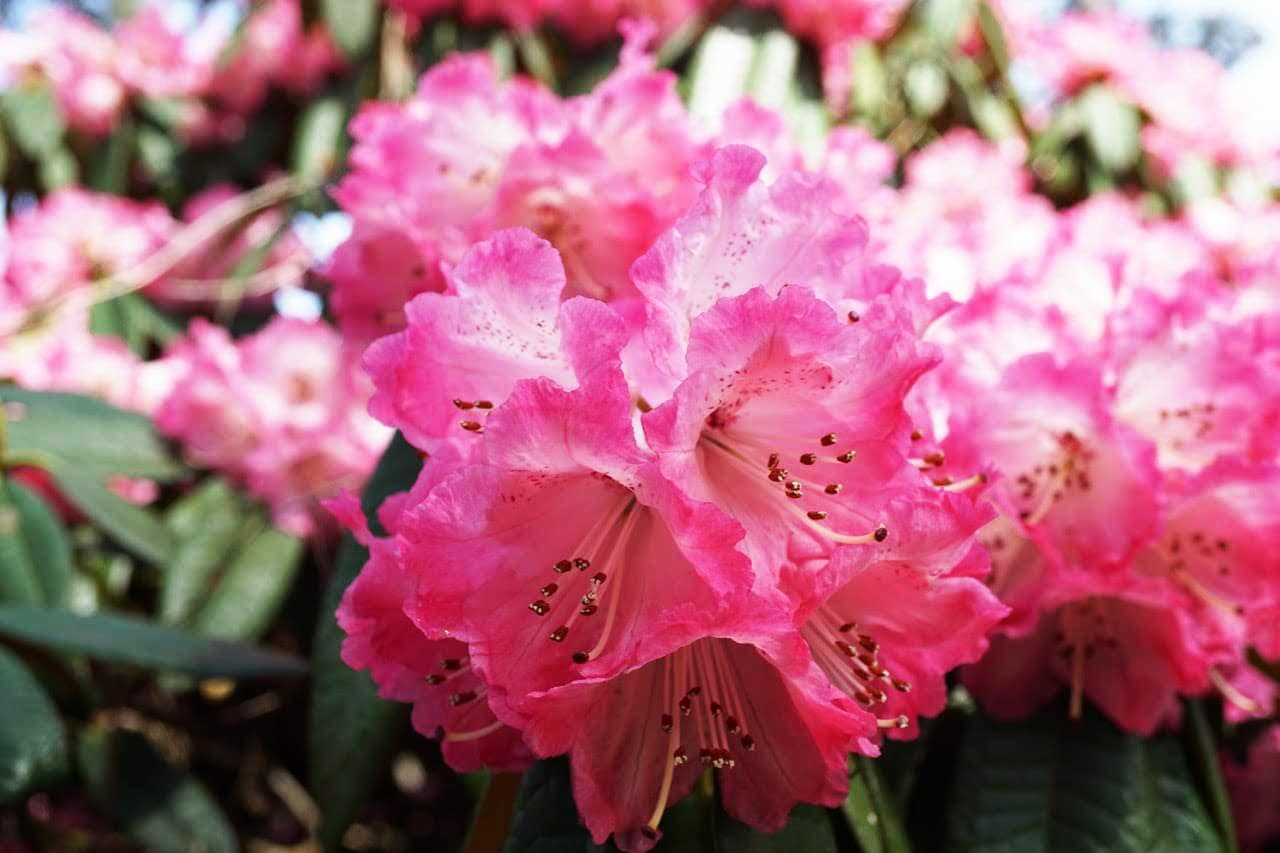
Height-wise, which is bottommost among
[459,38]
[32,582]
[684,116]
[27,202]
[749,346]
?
[32,582]

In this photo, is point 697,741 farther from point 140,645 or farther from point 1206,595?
point 140,645

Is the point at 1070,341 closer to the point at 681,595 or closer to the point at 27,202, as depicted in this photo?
the point at 681,595

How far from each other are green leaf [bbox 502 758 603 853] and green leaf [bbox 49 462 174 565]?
75 centimetres

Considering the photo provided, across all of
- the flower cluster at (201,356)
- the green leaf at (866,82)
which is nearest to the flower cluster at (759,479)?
the flower cluster at (201,356)

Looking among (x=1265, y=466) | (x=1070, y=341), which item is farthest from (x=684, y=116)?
(x=1265, y=466)

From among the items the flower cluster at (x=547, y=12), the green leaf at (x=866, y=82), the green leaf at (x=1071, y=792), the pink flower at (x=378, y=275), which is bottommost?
the green leaf at (x=1071, y=792)

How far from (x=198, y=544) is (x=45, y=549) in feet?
0.72

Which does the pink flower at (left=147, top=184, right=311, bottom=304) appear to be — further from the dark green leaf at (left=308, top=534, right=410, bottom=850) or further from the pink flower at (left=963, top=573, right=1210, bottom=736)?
the pink flower at (left=963, top=573, right=1210, bottom=736)

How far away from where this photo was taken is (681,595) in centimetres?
48

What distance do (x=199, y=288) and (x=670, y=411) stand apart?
149 cm

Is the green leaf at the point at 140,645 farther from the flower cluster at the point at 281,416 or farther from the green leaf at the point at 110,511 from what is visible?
the flower cluster at the point at 281,416

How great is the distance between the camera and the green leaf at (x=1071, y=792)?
0.67m

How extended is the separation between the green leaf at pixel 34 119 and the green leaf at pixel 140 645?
1.28m

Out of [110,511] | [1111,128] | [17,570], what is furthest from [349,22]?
[1111,128]
